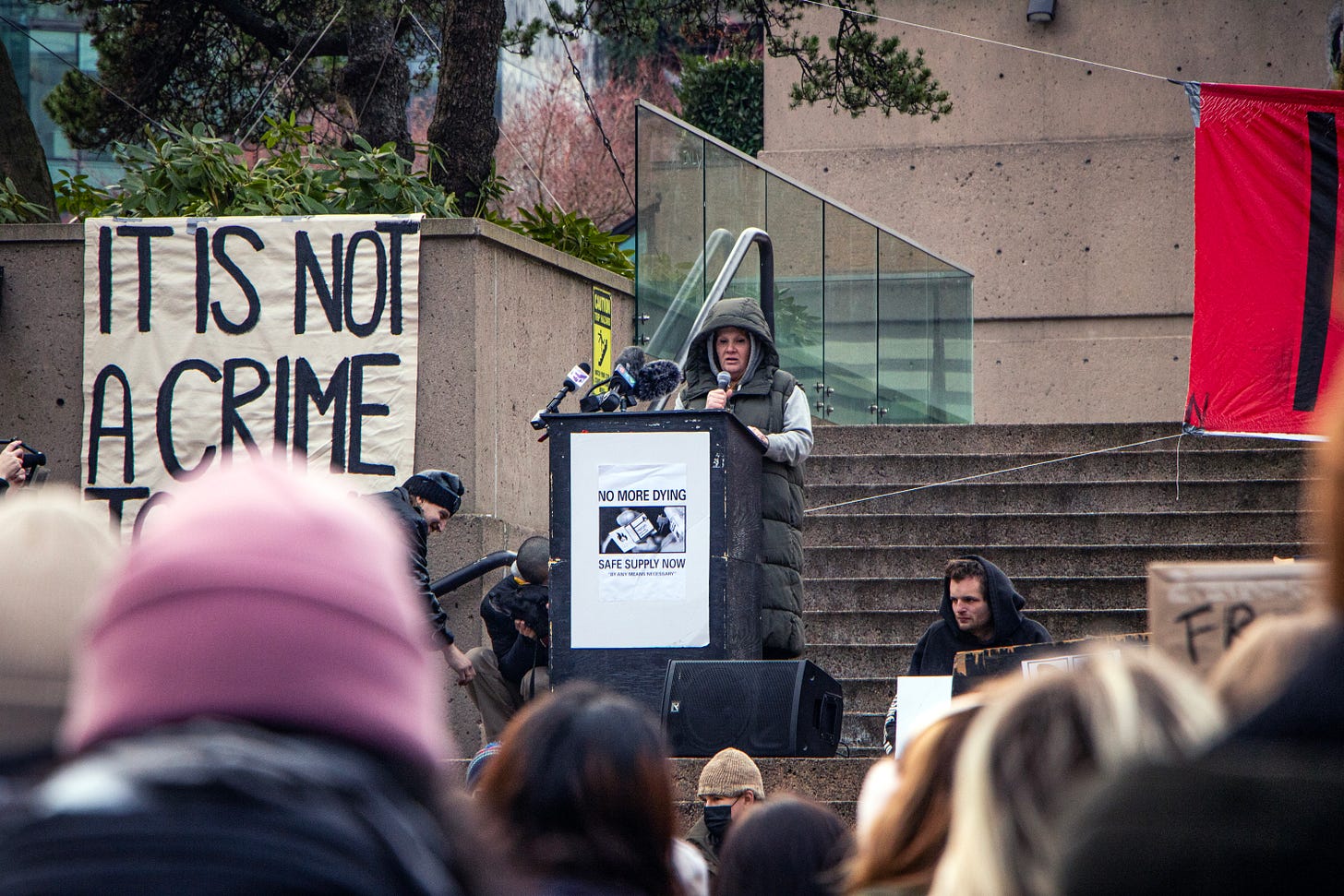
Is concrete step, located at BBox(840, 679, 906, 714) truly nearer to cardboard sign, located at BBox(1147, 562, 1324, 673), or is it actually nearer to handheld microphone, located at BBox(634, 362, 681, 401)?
handheld microphone, located at BBox(634, 362, 681, 401)

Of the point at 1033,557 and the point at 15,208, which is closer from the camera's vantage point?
the point at 15,208

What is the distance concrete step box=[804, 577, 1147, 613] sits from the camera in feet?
31.0

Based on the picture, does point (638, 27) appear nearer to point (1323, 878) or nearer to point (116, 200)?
point (116, 200)

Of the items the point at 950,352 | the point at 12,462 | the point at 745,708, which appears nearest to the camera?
the point at 745,708

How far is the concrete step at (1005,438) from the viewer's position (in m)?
11.2

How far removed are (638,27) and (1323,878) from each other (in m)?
12.6

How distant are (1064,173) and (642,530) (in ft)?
35.3

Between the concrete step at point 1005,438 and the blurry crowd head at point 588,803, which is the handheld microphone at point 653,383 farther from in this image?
the blurry crowd head at point 588,803

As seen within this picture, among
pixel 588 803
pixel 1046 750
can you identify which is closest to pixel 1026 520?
pixel 588 803

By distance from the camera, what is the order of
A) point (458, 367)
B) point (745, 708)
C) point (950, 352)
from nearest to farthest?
point (745, 708) < point (458, 367) < point (950, 352)

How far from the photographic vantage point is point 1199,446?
10984mm

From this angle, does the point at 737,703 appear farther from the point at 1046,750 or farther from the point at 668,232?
the point at 668,232

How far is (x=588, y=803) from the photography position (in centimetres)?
214

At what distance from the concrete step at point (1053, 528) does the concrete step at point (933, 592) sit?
1.84 feet
